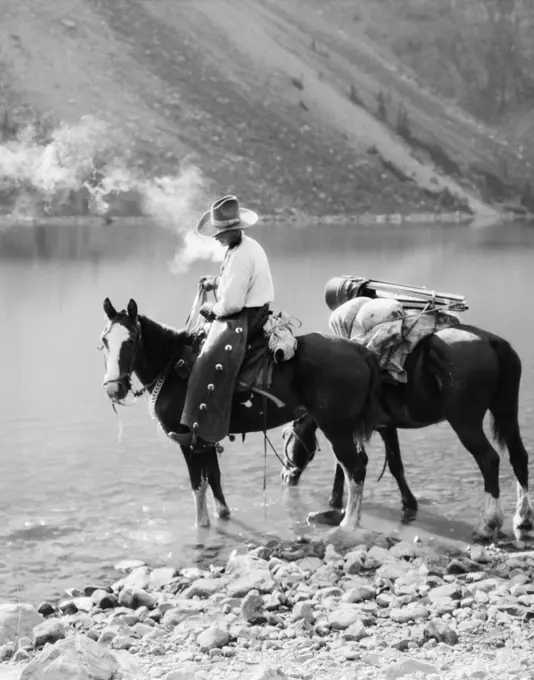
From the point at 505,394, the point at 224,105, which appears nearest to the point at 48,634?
the point at 505,394

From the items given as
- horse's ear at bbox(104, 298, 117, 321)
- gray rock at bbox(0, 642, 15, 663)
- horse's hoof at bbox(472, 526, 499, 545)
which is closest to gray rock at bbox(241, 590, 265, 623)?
gray rock at bbox(0, 642, 15, 663)

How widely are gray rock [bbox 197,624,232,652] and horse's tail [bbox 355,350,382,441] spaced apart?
122 inches

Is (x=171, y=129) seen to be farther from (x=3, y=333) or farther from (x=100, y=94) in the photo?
(x=3, y=333)

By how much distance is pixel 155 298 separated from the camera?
34.9 metres

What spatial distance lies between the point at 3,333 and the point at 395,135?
149855mm

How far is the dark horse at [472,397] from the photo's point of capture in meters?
9.30

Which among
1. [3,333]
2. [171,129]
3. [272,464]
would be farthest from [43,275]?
[171,129]

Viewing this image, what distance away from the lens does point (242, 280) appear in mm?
9383

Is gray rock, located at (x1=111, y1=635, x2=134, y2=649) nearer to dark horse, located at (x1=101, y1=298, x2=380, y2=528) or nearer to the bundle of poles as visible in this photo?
dark horse, located at (x1=101, y1=298, x2=380, y2=528)

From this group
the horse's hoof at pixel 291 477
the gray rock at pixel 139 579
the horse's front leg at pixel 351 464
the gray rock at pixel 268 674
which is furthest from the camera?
the horse's hoof at pixel 291 477

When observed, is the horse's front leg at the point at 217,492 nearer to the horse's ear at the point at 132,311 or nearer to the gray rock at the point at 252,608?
the horse's ear at the point at 132,311

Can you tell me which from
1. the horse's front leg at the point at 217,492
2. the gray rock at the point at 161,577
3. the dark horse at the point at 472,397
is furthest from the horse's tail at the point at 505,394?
the gray rock at the point at 161,577

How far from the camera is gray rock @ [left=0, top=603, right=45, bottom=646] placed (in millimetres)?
7230

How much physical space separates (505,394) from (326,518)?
2.23m
